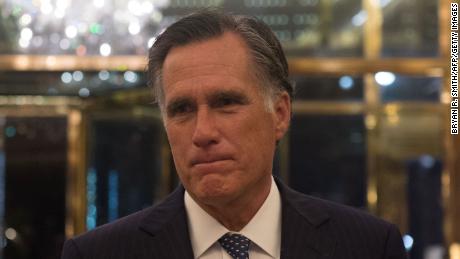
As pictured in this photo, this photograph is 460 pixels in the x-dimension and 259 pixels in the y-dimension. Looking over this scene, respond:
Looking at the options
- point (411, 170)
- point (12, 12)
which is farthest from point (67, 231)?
point (411, 170)

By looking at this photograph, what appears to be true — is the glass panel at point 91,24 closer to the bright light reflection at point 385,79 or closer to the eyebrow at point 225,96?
the bright light reflection at point 385,79

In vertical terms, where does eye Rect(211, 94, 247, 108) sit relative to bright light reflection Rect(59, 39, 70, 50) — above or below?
above

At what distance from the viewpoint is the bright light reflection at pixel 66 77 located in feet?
17.0

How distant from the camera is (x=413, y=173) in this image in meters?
6.21

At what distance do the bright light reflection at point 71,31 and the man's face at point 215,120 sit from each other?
11.8ft

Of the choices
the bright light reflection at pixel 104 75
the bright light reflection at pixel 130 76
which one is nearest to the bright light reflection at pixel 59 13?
the bright light reflection at pixel 104 75

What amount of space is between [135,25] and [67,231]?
1634 millimetres

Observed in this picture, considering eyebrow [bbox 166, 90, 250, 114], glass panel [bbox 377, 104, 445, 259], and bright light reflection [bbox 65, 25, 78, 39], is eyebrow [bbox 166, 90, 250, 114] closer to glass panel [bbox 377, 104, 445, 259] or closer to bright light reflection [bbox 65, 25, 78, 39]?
bright light reflection [bbox 65, 25, 78, 39]

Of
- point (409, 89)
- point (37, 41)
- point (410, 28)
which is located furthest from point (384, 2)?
point (37, 41)

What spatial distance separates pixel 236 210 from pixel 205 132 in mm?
199

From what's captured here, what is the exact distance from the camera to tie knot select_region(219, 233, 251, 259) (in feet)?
5.18

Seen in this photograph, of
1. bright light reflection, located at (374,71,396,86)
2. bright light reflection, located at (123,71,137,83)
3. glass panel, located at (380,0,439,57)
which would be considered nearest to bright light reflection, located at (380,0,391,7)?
glass panel, located at (380,0,439,57)

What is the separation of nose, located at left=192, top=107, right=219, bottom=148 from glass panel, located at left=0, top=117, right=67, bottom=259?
451 cm

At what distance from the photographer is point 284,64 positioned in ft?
5.73
